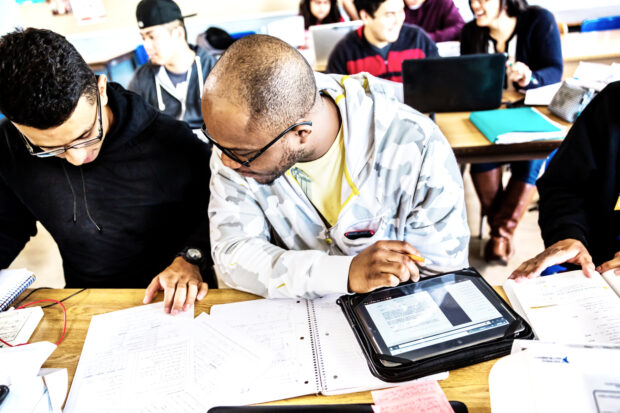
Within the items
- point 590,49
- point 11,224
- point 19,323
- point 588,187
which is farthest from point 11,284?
point 590,49

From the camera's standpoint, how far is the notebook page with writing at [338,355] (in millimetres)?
819

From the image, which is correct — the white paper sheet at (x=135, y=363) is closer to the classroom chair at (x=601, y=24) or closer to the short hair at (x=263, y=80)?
the short hair at (x=263, y=80)

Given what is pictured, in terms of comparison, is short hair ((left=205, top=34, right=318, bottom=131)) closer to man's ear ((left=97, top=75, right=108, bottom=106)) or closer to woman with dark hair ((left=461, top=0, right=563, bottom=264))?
man's ear ((left=97, top=75, right=108, bottom=106))

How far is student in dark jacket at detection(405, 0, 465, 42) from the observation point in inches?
153

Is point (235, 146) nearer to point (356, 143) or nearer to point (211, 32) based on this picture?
point (356, 143)

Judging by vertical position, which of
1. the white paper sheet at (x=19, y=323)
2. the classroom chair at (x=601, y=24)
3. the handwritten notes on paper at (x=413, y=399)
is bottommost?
the handwritten notes on paper at (x=413, y=399)

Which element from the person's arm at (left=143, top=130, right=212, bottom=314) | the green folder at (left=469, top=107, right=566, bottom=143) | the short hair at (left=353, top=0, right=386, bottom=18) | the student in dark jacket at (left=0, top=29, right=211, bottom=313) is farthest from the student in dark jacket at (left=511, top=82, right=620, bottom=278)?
the short hair at (left=353, top=0, right=386, bottom=18)

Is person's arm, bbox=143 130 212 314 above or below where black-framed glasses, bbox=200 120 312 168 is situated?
below

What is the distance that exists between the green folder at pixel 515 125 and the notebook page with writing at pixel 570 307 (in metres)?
0.91

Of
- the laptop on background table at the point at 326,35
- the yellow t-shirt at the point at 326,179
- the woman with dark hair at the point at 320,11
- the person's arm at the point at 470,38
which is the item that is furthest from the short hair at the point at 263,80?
the woman with dark hair at the point at 320,11

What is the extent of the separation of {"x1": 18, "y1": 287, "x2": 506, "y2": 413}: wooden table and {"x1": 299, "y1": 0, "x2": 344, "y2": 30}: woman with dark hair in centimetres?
384

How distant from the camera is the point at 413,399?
78cm

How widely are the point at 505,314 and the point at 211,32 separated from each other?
396cm

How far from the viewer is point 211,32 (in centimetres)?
409
